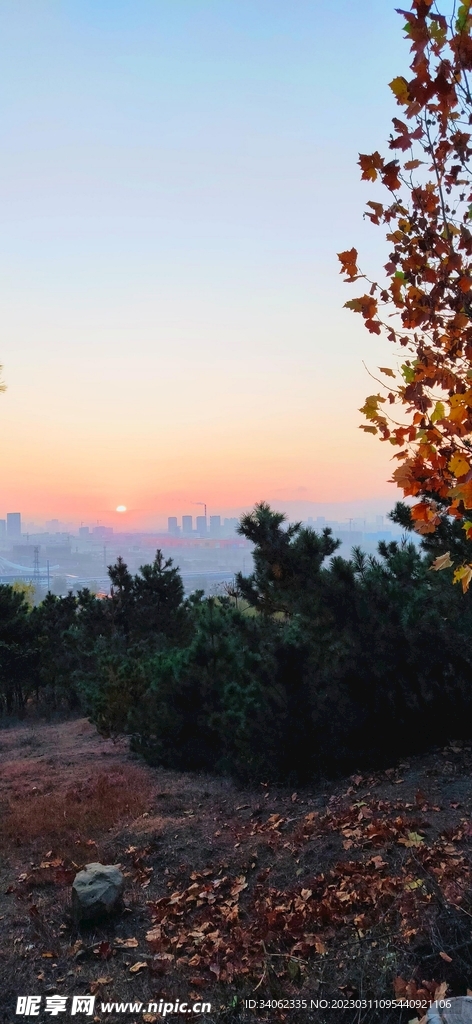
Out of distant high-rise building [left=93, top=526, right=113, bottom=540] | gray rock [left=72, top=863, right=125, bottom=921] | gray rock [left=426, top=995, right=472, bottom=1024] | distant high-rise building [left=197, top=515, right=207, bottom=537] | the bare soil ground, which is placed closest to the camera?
gray rock [left=426, top=995, right=472, bottom=1024]

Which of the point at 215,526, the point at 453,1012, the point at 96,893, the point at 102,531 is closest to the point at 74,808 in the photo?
the point at 96,893

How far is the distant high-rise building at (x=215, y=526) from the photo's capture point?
12219 centimetres

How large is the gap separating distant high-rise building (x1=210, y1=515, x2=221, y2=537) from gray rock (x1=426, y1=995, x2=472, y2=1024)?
389ft

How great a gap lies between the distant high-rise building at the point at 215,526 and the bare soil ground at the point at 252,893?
4438 inches

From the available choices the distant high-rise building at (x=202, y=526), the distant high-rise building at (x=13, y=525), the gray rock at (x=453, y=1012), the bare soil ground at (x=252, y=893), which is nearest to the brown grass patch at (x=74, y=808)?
the bare soil ground at (x=252, y=893)

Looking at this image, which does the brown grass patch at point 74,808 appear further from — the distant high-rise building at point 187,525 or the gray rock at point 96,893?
the distant high-rise building at point 187,525

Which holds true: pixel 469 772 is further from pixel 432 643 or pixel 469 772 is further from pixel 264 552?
pixel 264 552

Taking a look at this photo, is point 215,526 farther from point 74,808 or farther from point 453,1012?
point 453,1012

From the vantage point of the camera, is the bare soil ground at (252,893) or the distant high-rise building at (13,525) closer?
the bare soil ground at (252,893)

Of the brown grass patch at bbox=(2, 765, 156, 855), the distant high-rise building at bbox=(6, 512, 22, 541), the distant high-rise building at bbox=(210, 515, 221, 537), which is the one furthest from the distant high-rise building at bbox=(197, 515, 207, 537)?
the brown grass patch at bbox=(2, 765, 156, 855)

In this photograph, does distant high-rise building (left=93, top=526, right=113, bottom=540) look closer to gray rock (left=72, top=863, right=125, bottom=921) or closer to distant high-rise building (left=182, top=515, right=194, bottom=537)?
distant high-rise building (left=182, top=515, right=194, bottom=537)

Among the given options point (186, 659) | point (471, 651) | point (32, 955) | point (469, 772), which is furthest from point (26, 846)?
point (471, 651)

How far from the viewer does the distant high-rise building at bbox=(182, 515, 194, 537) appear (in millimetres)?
128250

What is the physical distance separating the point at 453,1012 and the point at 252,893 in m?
2.93
